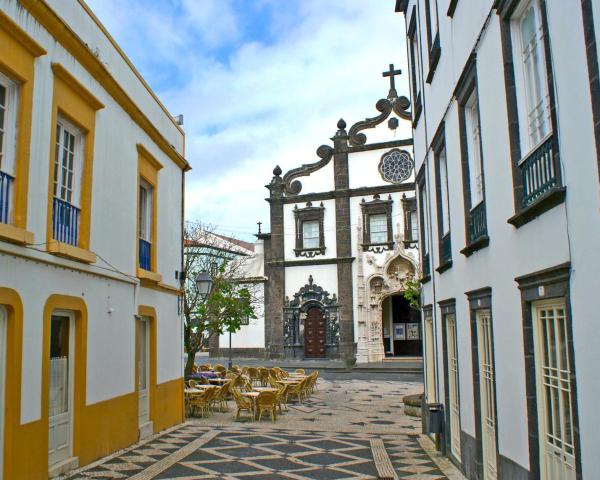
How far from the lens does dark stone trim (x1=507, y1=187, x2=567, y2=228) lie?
459 centimetres

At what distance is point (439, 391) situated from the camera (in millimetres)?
10359

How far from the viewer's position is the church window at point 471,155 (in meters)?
7.38

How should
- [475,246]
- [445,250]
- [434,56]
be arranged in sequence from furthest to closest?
[445,250]
[434,56]
[475,246]

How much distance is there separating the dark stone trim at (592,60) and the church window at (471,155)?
3216mm

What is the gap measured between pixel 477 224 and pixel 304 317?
961 inches

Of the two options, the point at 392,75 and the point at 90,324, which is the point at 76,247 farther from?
the point at 392,75

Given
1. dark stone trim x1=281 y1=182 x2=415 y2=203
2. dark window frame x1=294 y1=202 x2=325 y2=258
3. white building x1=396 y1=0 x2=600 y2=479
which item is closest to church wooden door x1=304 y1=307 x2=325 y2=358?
dark window frame x1=294 y1=202 x2=325 y2=258

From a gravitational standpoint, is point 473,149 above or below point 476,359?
above

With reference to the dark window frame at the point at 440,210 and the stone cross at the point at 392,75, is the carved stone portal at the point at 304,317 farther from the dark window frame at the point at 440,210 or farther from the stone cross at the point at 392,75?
the dark window frame at the point at 440,210

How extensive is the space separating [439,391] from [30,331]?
6.63m

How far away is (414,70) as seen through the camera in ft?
42.1

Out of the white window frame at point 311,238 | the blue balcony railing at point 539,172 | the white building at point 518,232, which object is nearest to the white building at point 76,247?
the white building at point 518,232

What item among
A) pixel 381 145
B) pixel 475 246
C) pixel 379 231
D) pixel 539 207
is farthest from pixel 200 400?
pixel 381 145

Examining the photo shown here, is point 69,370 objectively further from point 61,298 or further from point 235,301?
point 235,301
